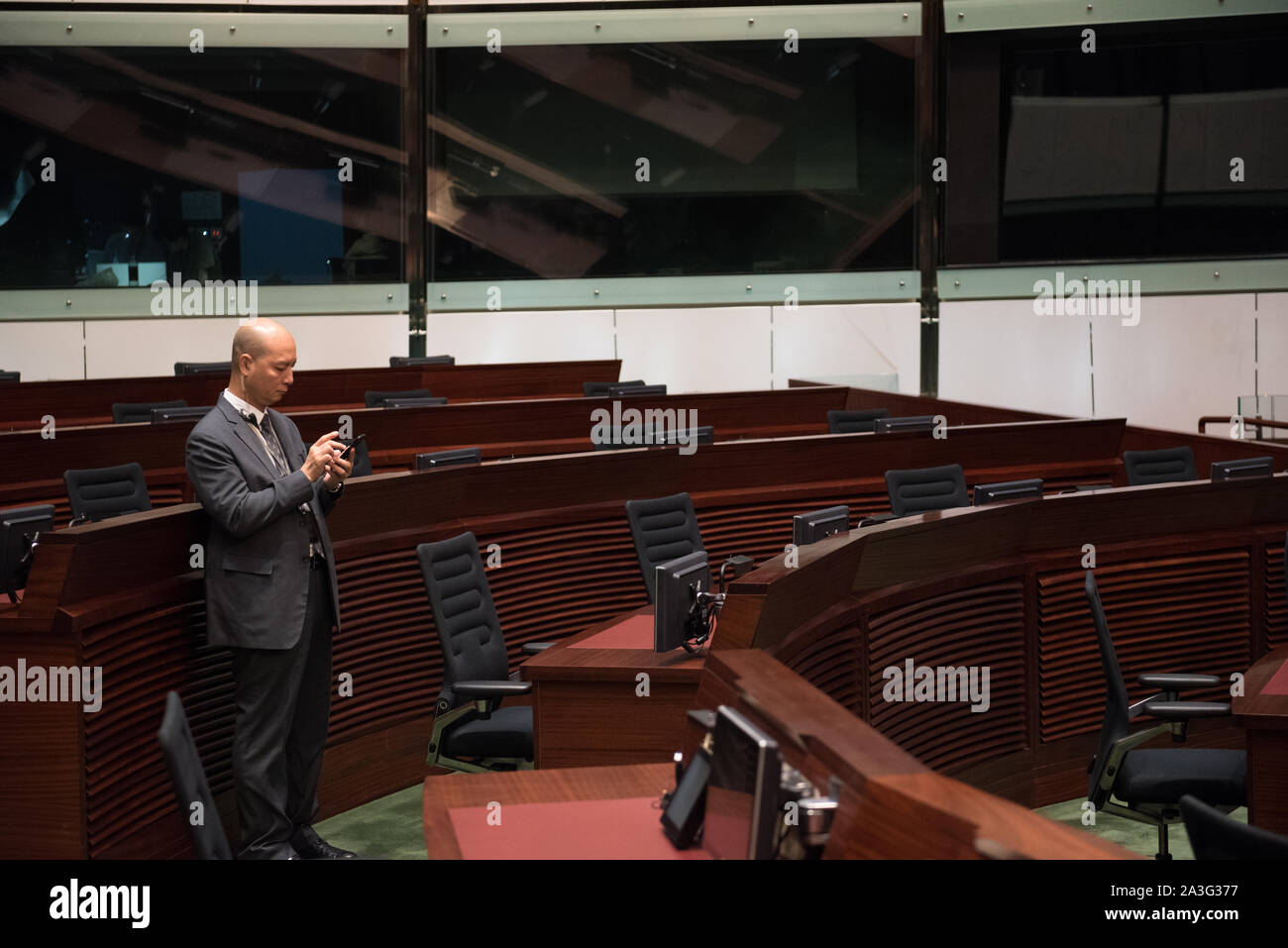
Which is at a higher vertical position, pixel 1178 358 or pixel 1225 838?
pixel 1178 358

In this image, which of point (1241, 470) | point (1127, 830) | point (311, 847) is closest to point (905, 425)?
point (1241, 470)

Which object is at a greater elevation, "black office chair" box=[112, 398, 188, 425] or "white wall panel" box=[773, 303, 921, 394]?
"white wall panel" box=[773, 303, 921, 394]

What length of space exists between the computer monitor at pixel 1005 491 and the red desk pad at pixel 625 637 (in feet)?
4.55

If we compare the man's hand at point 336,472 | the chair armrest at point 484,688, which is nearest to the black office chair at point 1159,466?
the chair armrest at point 484,688

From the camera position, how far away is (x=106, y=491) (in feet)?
19.3

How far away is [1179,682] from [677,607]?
152 centimetres

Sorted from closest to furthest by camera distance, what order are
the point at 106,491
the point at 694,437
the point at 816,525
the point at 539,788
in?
the point at 539,788 → the point at 816,525 → the point at 106,491 → the point at 694,437

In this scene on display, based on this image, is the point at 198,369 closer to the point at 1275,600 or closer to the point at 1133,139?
the point at 1275,600

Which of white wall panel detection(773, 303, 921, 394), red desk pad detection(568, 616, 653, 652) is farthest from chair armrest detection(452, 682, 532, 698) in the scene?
white wall panel detection(773, 303, 921, 394)

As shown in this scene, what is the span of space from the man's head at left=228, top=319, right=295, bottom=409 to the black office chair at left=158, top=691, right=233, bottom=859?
1540 mm

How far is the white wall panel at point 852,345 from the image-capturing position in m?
13.0

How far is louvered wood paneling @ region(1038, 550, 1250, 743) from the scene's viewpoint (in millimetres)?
4891

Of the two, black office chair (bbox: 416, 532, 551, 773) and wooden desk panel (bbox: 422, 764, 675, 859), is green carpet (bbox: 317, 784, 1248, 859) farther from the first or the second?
wooden desk panel (bbox: 422, 764, 675, 859)
